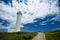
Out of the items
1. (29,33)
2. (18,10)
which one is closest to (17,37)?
(29,33)

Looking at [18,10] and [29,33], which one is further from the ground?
[18,10]

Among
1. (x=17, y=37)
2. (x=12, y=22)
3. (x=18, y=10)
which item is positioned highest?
(x=18, y=10)

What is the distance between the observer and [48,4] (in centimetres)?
644

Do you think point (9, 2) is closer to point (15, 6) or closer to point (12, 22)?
point (15, 6)

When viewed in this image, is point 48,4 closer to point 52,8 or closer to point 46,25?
point 52,8

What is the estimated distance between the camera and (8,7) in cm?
648

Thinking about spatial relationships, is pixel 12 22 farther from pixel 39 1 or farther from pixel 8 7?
pixel 39 1

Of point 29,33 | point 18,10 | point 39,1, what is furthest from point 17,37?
point 39,1

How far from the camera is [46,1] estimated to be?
21.2ft

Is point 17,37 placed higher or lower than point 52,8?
lower

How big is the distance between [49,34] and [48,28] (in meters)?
Answer: 0.24

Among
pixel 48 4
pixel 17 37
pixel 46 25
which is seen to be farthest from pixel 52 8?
pixel 17 37

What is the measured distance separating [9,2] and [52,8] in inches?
59.9

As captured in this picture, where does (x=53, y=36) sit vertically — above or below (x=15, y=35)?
below
